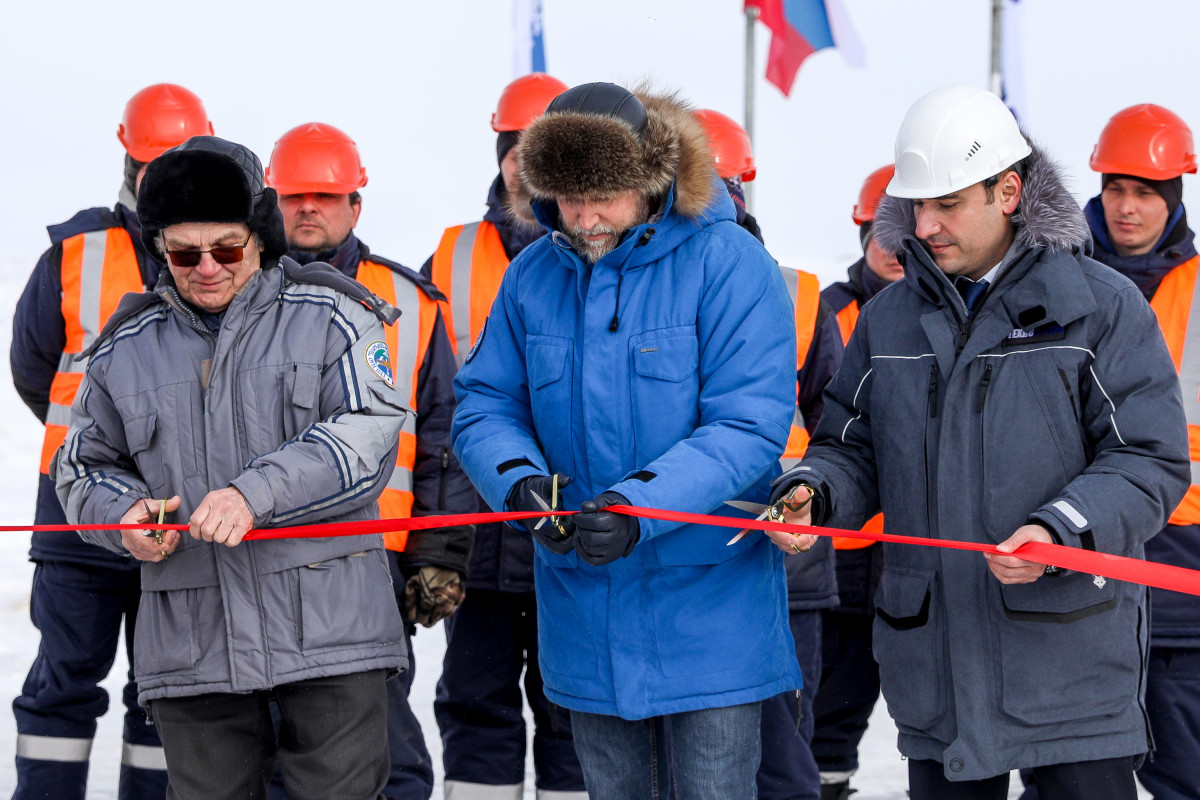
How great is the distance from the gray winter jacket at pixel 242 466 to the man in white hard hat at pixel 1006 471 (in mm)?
928

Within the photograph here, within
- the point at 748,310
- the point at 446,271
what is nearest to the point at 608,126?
the point at 748,310

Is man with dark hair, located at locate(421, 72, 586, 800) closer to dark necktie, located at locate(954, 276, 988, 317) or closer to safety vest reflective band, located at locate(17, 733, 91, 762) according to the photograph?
safety vest reflective band, located at locate(17, 733, 91, 762)

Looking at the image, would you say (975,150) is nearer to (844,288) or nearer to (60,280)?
(844,288)

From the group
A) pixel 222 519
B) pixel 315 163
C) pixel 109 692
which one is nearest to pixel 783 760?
pixel 222 519

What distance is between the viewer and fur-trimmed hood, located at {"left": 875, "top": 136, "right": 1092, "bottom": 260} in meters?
2.86

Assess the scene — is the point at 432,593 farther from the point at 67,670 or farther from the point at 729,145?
the point at 729,145

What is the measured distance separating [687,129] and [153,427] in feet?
4.25

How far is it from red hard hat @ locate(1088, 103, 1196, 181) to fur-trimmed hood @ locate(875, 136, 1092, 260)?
2.16 metres

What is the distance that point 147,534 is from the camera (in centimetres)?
289

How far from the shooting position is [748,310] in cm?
292

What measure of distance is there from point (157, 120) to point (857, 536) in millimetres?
3172

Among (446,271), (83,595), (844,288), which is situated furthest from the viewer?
(844,288)

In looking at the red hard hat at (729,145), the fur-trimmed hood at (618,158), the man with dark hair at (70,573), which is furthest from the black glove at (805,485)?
the red hard hat at (729,145)

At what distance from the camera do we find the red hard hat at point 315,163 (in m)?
4.72
